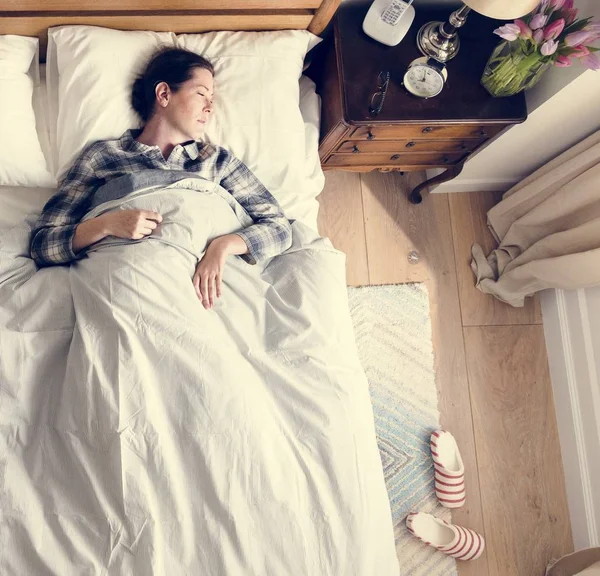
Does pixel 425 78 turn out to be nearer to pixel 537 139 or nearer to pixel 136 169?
pixel 537 139

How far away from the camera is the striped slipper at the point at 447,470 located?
1.80 metres

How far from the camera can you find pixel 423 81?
1.56m

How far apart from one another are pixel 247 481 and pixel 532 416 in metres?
1.14

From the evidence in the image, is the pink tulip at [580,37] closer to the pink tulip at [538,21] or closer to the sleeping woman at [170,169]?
the pink tulip at [538,21]

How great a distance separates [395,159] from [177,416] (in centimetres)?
105

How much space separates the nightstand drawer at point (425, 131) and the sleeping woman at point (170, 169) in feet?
1.03

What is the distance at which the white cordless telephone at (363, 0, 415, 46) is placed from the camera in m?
1.54

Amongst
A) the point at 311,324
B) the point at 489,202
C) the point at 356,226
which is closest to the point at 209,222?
the point at 311,324

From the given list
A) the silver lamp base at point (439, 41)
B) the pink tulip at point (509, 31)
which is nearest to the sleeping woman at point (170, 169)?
the silver lamp base at point (439, 41)

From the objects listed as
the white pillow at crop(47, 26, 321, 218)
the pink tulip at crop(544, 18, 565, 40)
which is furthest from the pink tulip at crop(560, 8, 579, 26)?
the white pillow at crop(47, 26, 321, 218)

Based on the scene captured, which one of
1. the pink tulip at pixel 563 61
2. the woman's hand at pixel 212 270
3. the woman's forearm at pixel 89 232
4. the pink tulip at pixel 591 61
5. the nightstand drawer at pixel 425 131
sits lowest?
the woman's hand at pixel 212 270

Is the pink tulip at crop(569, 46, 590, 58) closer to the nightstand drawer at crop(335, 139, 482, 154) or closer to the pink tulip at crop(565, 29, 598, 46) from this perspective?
the pink tulip at crop(565, 29, 598, 46)

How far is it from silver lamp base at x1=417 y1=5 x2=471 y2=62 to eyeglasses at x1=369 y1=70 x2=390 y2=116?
0.50 feet

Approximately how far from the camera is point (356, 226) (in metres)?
2.02
